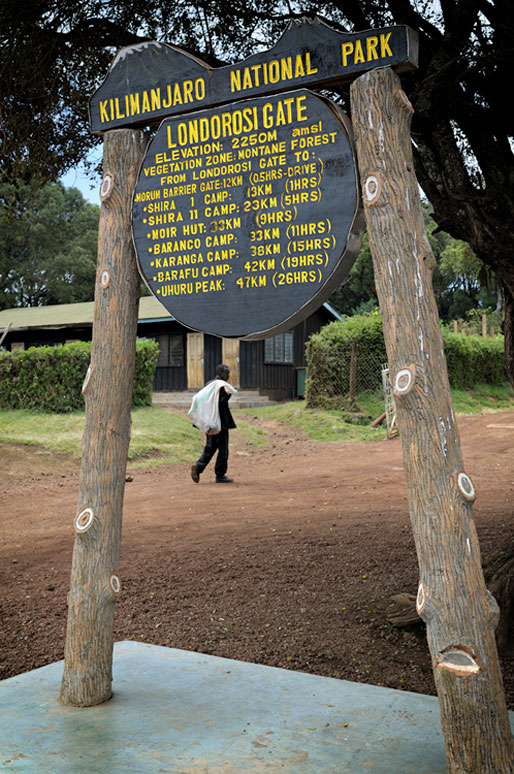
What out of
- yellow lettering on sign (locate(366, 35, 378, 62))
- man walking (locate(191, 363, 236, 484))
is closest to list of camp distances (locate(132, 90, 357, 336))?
yellow lettering on sign (locate(366, 35, 378, 62))

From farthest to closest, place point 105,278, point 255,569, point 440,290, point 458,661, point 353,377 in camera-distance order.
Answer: point 440,290
point 353,377
point 255,569
point 105,278
point 458,661

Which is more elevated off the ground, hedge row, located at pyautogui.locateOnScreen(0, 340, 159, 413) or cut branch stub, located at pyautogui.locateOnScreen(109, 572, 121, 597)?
hedge row, located at pyautogui.locateOnScreen(0, 340, 159, 413)

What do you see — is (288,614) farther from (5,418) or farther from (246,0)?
(5,418)

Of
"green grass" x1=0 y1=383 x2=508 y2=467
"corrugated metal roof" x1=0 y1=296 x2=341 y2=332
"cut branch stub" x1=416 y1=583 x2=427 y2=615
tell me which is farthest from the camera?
"corrugated metal roof" x1=0 y1=296 x2=341 y2=332

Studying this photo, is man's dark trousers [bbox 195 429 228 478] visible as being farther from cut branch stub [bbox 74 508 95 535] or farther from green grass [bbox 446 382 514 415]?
green grass [bbox 446 382 514 415]

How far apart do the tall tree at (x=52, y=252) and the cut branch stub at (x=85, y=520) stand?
37.9 metres

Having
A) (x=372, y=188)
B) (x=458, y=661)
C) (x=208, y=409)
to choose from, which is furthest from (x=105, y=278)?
(x=208, y=409)

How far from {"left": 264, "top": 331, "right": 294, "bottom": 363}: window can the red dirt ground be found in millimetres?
14571

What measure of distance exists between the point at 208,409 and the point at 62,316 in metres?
19.8

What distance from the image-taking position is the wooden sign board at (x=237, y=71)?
327 cm

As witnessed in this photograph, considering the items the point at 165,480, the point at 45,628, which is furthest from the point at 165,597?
the point at 165,480

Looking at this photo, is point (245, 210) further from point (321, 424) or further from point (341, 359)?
point (341, 359)

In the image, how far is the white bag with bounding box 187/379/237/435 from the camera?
12.3 metres

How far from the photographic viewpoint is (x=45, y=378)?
19.3 m
